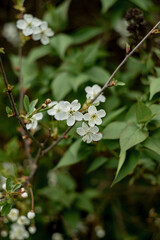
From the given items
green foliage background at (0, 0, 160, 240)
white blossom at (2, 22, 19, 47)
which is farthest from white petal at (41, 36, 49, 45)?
white blossom at (2, 22, 19, 47)

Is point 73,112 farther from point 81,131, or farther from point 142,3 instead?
point 142,3

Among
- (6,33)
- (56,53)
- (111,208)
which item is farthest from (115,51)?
(111,208)

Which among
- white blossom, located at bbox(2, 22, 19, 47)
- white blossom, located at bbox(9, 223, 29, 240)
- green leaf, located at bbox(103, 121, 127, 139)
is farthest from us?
white blossom, located at bbox(2, 22, 19, 47)

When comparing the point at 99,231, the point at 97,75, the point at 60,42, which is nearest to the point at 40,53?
the point at 60,42

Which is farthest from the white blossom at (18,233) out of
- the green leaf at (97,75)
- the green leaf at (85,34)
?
the green leaf at (85,34)

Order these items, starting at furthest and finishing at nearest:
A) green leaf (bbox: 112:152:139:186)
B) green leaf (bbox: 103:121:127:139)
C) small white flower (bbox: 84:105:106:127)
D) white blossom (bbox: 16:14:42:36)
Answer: white blossom (bbox: 16:14:42:36), green leaf (bbox: 103:121:127:139), green leaf (bbox: 112:152:139:186), small white flower (bbox: 84:105:106:127)

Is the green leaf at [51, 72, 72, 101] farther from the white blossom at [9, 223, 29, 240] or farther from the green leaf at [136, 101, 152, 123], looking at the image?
the white blossom at [9, 223, 29, 240]

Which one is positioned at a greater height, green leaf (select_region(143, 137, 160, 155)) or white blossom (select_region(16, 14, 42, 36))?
white blossom (select_region(16, 14, 42, 36))

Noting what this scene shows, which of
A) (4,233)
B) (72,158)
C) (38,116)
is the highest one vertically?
(38,116)
